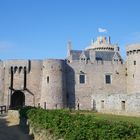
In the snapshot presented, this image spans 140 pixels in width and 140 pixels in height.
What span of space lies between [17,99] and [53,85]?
669cm

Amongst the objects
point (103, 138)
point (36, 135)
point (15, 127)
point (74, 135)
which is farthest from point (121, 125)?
point (15, 127)

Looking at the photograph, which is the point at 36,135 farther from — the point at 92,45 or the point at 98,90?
the point at 92,45

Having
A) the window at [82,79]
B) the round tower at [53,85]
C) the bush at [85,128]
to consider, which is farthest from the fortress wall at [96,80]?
the bush at [85,128]

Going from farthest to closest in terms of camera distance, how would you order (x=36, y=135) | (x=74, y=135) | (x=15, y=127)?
(x=15, y=127) → (x=36, y=135) → (x=74, y=135)

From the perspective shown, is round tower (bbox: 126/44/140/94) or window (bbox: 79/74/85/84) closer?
round tower (bbox: 126/44/140/94)

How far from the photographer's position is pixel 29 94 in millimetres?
57219

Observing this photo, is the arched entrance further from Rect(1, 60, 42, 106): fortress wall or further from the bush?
the bush

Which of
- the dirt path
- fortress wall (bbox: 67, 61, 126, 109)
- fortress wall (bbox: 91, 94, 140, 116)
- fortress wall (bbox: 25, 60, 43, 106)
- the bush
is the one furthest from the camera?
fortress wall (bbox: 67, 61, 126, 109)

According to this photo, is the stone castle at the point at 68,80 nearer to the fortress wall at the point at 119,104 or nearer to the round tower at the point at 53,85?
the round tower at the point at 53,85

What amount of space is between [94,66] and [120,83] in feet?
15.1

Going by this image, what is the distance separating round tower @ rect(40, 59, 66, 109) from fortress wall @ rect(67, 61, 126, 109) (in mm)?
1804

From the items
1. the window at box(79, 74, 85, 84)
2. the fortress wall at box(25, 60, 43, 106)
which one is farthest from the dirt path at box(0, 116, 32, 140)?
the window at box(79, 74, 85, 84)

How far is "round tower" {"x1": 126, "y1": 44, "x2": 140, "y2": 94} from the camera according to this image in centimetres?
5751

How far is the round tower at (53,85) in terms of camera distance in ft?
183
